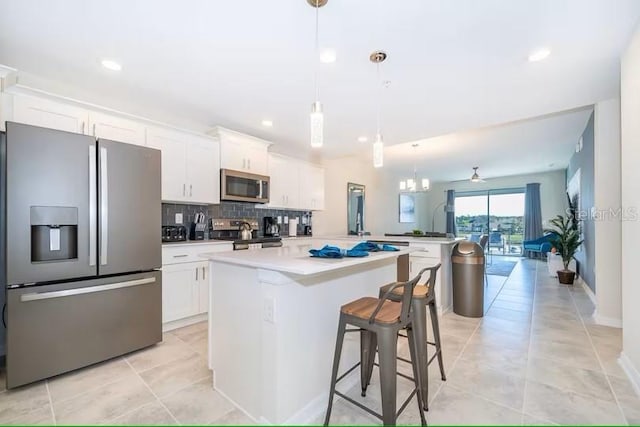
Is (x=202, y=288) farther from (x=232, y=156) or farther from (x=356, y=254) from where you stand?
(x=356, y=254)

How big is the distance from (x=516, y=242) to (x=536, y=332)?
7412mm

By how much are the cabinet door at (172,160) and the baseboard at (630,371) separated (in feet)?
14.0

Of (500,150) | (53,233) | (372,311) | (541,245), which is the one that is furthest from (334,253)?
(541,245)

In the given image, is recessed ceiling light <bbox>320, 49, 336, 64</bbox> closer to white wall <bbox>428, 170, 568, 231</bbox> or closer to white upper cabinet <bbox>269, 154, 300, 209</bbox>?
white upper cabinet <bbox>269, 154, 300, 209</bbox>

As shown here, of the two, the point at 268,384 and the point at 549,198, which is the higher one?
the point at 549,198

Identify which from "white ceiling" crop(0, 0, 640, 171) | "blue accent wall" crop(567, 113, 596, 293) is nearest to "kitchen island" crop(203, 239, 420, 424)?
"white ceiling" crop(0, 0, 640, 171)

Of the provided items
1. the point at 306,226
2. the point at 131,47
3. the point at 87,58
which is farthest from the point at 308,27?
the point at 306,226

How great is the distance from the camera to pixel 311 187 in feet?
16.8

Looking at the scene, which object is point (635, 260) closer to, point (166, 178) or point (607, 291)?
point (607, 291)

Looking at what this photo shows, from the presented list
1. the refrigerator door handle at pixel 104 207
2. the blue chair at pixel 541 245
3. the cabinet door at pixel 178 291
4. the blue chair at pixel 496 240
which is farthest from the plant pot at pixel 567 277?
the refrigerator door handle at pixel 104 207

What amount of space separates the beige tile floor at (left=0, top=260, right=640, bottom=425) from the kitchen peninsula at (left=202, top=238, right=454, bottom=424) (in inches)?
7.4

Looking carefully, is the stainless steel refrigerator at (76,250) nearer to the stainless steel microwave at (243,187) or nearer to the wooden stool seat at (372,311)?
the stainless steel microwave at (243,187)

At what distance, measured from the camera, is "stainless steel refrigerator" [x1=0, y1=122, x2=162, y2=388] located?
6.42ft

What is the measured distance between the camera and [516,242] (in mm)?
9180
